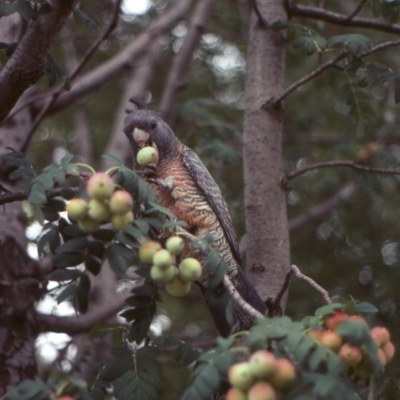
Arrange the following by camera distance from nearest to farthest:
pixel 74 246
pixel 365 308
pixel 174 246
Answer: pixel 365 308
pixel 174 246
pixel 74 246

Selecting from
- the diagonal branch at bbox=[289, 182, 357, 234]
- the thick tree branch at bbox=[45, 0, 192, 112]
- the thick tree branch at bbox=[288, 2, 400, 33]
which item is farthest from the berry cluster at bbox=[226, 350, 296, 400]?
the diagonal branch at bbox=[289, 182, 357, 234]

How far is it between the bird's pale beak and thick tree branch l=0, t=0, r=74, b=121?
1093 mm

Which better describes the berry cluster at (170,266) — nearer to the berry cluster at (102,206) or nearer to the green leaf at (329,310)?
the berry cluster at (102,206)

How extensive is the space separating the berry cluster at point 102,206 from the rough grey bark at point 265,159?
4.40 ft

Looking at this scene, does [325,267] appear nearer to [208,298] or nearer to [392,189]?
[392,189]

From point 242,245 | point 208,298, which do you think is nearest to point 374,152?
point 242,245

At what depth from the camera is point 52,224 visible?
2.06m

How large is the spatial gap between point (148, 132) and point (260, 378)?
211 centimetres

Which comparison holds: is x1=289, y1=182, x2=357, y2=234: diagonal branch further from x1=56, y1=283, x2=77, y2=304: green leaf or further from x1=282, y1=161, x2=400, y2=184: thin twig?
x1=56, y1=283, x2=77, y2=304: green leaf

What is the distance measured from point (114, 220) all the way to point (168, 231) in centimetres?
46

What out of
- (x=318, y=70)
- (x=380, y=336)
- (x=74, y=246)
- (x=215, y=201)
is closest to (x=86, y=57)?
(x=215, y=201)

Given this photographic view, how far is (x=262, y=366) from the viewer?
1.47 metres

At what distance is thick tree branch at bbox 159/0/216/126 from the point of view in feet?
14.9

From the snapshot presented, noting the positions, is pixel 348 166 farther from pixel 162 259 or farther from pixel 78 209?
pixel 78 209
